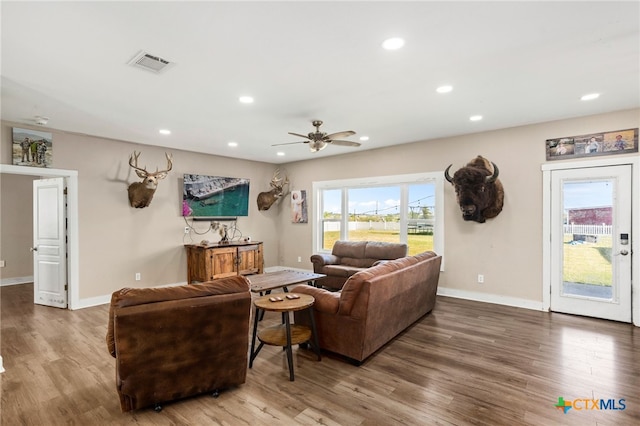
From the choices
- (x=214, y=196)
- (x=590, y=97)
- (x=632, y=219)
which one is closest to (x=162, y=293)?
(x=214, y=196)

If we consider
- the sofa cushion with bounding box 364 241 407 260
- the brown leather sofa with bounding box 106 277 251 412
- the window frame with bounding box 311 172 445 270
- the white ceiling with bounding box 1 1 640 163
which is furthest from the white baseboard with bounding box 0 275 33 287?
the sofa cushion with bounding box 364 241 407 260

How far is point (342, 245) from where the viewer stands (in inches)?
255

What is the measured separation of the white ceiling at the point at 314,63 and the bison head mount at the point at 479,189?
669mm

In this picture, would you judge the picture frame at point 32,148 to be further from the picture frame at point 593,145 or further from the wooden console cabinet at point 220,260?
the picture frame at point 593,145

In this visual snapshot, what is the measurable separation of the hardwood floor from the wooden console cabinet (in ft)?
6.95

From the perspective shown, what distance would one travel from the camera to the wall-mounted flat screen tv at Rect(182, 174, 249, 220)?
638 cm

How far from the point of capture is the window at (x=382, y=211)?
19.0 ft

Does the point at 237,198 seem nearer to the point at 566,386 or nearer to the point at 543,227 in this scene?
the point at 543,227

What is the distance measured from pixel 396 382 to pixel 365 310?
0.64 metres

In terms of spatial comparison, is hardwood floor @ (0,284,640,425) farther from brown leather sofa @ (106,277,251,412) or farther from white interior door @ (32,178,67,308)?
white interior door @ (32,178,67,308)

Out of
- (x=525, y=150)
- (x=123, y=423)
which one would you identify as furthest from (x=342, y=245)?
(x=123, y=423)

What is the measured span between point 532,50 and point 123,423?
420cm

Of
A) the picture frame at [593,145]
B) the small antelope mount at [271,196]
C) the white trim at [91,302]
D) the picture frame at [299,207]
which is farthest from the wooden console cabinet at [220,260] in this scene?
the picture frame at [593,145]

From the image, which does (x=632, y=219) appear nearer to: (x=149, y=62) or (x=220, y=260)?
(x=149, y=62)
